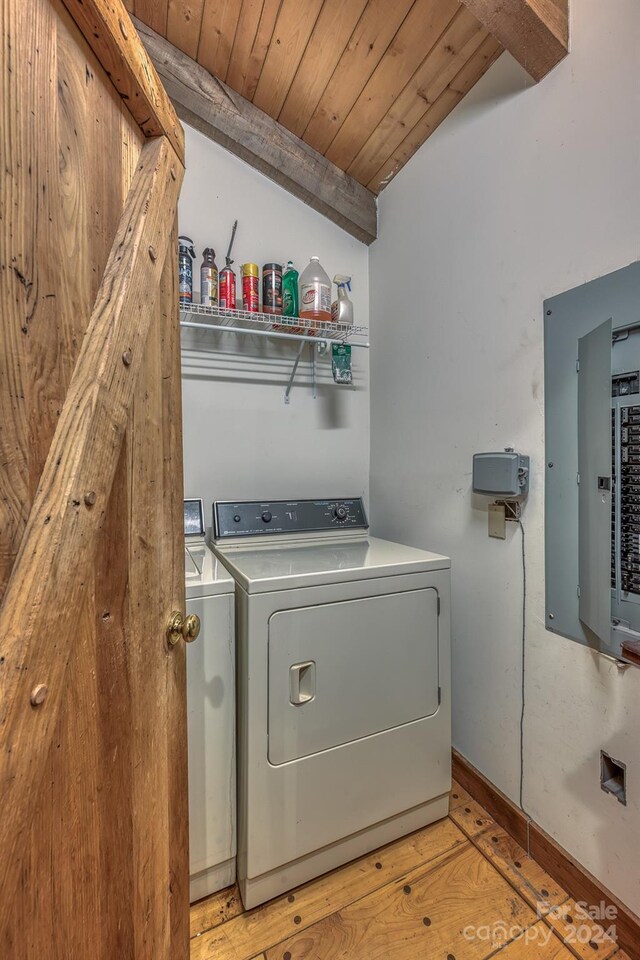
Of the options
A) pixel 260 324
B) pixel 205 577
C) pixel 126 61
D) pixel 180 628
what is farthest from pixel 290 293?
pixel 180 628

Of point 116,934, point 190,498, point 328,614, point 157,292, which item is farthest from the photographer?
point 190,498

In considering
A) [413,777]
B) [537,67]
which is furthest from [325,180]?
[413,777]

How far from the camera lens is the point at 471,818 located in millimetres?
1458

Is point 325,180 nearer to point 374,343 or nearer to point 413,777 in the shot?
point 374,343

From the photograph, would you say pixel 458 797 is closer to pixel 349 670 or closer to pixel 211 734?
pixel 349 670

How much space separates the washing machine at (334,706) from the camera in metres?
1.16

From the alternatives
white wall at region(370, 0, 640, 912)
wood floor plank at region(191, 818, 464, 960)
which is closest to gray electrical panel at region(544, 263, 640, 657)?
white wall at region(370, 0, 640, 912)

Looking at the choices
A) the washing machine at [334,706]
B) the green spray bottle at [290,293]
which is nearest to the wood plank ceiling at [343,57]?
the green spray bottle at [290,293]

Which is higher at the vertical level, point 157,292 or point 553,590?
point 157,292

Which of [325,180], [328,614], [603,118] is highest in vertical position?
[325,180]

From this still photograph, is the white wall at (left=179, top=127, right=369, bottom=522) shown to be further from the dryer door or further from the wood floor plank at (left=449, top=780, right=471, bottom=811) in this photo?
the wood floor plank at (left=449, top=780, right=471, bottom=811)

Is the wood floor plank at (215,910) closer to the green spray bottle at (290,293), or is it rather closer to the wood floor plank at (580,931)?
the wood floor plank at (580,931)

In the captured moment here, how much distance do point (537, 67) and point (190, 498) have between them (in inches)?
76.1

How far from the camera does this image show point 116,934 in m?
0.69
